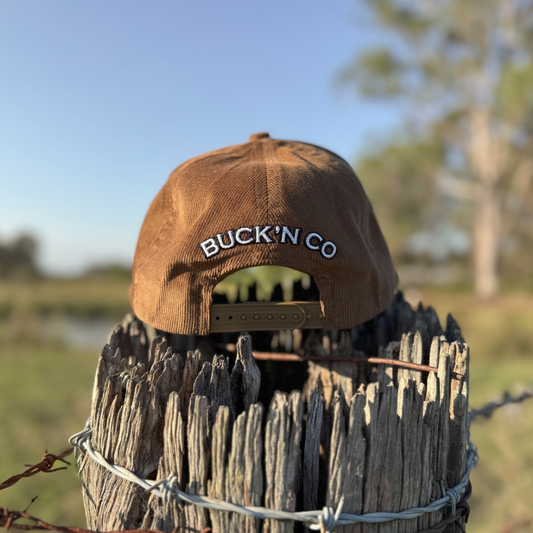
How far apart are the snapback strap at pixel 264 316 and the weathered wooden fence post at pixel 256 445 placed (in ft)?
0.25

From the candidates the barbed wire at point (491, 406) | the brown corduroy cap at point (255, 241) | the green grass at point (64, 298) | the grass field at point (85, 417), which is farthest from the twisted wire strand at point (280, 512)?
the green grass at point (64, 298)

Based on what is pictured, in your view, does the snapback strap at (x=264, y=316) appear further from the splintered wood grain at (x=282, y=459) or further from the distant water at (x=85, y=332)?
the distant water at (x=85, y=332)

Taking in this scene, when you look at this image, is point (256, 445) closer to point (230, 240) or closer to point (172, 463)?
point (172, 463)

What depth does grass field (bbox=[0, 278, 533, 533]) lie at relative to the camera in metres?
3.51

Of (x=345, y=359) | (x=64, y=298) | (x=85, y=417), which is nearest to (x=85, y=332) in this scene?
(x=64, y=298)

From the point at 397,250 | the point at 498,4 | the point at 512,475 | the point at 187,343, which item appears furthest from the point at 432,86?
the point at 187,343

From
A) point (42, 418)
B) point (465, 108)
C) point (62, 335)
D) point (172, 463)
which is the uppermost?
point (465, 108)

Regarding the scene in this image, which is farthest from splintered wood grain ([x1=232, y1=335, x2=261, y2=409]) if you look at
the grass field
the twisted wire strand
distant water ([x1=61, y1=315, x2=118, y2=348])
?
distant water ([x1=61, y1=315, x2=118, y2=348])

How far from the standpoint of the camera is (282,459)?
36.1 inches

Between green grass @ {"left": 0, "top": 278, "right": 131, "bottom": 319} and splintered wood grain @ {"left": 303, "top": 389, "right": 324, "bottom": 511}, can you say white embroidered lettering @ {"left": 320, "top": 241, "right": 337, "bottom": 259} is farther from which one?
green grass @ {"left": 0, "top": 278, "right": 131, "bottom": 319}

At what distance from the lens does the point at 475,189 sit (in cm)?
1348

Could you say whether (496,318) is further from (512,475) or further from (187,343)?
(187,343)

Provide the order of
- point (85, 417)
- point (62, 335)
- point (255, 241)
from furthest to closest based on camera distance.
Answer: point (62, 335) < point (85, 417) < point (255, 241)

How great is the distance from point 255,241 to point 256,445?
0.50 meters
